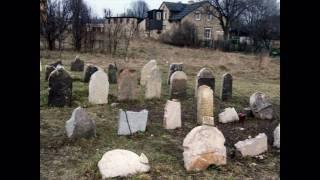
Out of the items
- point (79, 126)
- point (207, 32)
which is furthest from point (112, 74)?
point (207, 32)

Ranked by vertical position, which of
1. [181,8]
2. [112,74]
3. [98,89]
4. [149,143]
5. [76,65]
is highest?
[181,8]

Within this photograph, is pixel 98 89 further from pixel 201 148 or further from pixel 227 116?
pixel 201 148

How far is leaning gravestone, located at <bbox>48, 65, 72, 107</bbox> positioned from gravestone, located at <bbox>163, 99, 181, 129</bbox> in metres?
2.69

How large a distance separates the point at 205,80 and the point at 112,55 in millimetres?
12966

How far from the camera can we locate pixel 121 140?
7.26 metres

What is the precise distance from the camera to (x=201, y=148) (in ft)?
19.3

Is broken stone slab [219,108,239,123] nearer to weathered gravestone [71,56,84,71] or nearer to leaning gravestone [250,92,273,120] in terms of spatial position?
leaning gravestone [250,92,273,120]

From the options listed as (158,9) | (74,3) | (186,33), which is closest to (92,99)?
(74,3)

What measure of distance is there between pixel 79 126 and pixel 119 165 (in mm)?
1808

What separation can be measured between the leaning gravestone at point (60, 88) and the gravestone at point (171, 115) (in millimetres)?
2694

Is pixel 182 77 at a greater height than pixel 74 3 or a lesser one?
lesser

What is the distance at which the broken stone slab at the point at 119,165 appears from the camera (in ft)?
17.7
